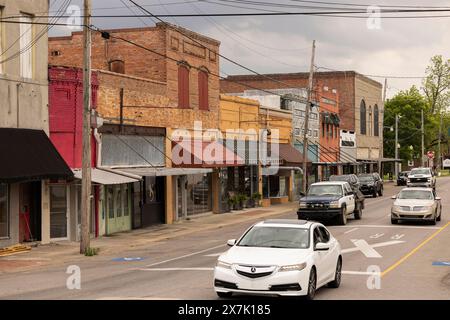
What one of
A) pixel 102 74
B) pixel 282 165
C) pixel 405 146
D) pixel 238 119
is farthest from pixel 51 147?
pixel 405 146

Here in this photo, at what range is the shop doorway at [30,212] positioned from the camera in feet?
83.3

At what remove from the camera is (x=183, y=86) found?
122 feet

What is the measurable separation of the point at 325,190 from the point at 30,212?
43.2ft

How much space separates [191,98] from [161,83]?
3.96 m

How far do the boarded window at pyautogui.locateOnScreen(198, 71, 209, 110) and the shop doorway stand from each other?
1513 centimetres

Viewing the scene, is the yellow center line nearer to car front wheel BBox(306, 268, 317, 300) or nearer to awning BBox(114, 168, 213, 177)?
car front wheel BBox(306, 268, 317, 300)

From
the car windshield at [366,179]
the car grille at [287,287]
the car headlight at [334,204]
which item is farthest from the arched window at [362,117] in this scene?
the car grille at [287,287]

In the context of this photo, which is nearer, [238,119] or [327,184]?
[327,184]

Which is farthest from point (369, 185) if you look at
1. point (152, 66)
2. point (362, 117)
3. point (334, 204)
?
point (362, 117)

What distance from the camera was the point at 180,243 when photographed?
26.8 m

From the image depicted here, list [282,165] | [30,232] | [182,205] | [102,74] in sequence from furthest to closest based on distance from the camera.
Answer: [282,165] → [182,205] → [102,74] → [30,232]

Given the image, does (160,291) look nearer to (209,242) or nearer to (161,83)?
(209,242)

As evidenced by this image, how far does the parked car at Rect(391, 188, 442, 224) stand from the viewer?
3097cm

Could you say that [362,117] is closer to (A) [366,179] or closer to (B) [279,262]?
(A) [366,179]
